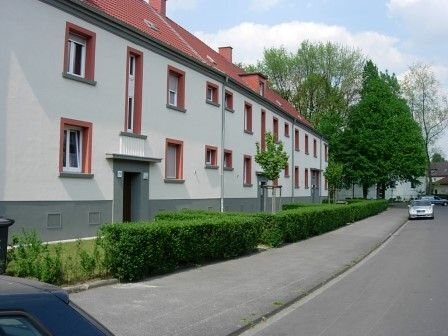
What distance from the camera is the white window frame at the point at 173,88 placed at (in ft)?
74.5

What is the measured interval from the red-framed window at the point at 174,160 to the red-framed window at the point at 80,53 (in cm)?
565

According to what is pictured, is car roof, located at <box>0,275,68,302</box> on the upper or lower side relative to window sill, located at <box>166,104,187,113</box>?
lower

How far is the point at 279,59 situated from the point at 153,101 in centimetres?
4044

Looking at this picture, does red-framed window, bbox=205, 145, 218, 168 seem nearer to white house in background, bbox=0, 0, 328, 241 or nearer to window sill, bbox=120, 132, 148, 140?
white house in background, bbox=0, 0, 328, 241

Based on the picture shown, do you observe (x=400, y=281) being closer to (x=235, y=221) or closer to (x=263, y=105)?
(x=235, y=221)

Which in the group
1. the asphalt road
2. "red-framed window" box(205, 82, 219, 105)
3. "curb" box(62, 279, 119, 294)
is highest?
"red-framed window" box(205, 82, 219, 105)

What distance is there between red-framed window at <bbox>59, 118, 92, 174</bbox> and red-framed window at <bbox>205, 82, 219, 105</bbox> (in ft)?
32.6

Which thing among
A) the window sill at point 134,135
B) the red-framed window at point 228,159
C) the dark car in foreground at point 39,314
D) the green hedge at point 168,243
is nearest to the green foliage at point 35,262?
the green hedge at point 168,243

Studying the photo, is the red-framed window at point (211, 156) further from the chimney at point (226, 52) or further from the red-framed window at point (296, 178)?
the red-framed window at point (296, 178)

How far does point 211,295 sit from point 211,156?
17.8m

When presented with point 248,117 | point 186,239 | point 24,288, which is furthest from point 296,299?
point 248,117

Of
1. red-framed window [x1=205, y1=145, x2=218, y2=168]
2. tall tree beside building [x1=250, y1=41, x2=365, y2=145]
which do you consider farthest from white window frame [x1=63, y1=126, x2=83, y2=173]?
tall tree beside building [x1=250, y1=41, x2=365, y2=145]

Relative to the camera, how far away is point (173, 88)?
23.2 m

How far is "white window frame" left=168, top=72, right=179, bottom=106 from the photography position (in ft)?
74.5
